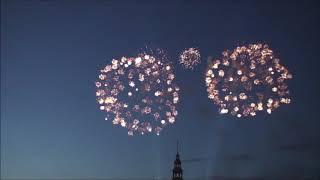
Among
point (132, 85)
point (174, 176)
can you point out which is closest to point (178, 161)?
point (174, 176)

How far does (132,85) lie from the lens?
1594 inches

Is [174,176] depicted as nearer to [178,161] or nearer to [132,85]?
[178,161]

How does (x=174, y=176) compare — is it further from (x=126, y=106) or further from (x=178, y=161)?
(x=126, y=106)

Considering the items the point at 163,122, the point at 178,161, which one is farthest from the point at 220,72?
the point at 178,161

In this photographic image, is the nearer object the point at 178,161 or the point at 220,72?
the point at 220,72

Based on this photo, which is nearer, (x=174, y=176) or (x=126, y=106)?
(x=126, y=106)

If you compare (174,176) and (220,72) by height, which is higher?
(220,72)

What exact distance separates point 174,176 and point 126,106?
4816 centimetres

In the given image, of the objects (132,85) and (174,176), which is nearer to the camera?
(132,85)

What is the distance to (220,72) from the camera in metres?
39.8

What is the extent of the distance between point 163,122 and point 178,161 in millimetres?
47486

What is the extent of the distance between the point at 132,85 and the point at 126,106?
2.03 m

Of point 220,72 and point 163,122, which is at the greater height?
point 220,72

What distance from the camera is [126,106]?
129 feet
